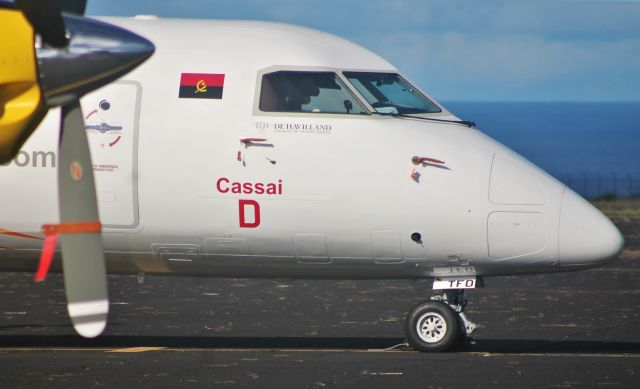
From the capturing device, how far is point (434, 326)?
1622 cm

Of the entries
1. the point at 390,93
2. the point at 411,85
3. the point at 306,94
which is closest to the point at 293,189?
the point at 306,94

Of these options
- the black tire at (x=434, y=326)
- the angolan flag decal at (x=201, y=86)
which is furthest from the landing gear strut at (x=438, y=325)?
the angolan flag decal at (x=201, y=86)

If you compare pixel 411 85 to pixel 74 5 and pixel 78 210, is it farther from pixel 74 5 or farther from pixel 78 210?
pixel 78 210

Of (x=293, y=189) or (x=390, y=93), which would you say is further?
(x=390, y=93)

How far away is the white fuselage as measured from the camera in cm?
1566

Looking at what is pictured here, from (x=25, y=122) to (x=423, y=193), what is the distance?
16.8 ft

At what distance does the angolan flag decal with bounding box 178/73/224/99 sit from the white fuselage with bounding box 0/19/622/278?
59 millimetres

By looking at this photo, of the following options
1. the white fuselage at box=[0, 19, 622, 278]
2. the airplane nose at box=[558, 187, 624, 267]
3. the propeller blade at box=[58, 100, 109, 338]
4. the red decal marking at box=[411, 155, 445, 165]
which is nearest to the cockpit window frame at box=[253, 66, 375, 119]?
the white fuselage at box=[0, 19, 622, 278]

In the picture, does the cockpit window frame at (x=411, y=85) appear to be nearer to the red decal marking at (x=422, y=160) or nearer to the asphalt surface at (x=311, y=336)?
the red decal marking at (x=422, y=160)

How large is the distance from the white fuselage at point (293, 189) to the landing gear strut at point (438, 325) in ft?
1.39

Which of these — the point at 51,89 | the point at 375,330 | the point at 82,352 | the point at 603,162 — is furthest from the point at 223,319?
the point at 603,162

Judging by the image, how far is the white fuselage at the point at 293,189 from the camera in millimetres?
15656

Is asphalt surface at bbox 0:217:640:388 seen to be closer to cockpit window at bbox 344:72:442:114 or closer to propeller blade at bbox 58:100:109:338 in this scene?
propeller blade at bbox 58:100:109:338

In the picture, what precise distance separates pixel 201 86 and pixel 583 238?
178 inches
